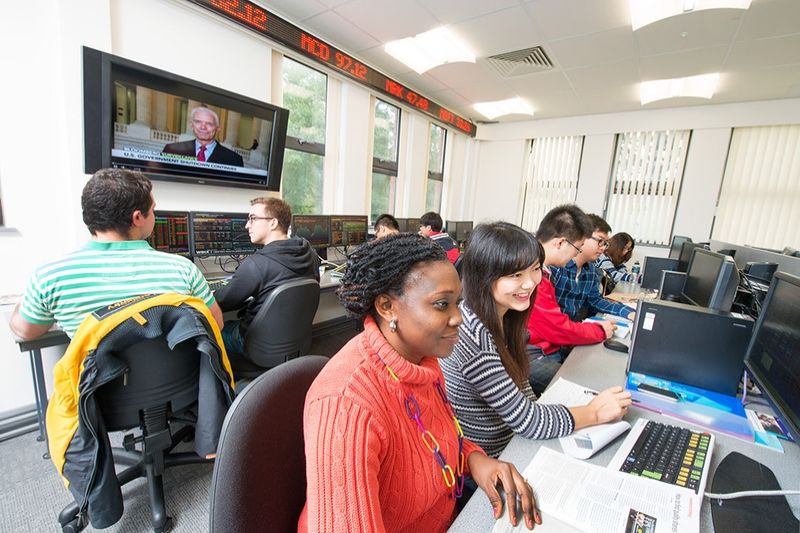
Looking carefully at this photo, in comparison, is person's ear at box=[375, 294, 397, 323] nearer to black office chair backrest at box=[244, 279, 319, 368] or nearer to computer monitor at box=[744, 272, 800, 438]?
computer monitor at box=[744, 272, 800, 438]

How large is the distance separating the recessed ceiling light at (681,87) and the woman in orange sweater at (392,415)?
4669mm

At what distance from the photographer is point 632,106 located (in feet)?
15.5

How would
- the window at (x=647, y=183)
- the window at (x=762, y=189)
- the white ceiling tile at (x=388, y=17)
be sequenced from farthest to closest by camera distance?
the window at (x=647, y=183), the window at (x=762, y=189), the white ceiling tile at (x=388, y=17)

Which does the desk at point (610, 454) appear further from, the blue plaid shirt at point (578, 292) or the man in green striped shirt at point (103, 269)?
the man in green striped shirt at point (103, 269)

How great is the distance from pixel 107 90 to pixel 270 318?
5.52ft

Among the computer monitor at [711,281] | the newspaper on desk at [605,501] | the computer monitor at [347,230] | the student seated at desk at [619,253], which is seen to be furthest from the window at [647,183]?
the newspaper on desk at [605,501]

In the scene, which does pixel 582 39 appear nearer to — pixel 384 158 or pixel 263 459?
pixel 384 158

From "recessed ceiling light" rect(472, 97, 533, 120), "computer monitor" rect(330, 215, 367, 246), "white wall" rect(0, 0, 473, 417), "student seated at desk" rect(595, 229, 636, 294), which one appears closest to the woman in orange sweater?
"white wall" rect(0, 0, 473, 417)

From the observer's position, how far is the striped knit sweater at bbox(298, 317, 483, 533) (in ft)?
1.65

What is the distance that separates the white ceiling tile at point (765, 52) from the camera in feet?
9.58

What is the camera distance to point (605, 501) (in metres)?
0.69

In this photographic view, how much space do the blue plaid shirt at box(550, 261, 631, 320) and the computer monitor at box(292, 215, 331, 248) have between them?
200 cm

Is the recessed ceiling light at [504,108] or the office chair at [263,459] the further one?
the recessed ceiling light at [504,108]

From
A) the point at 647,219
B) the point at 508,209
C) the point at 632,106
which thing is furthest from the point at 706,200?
the point at 508,209
